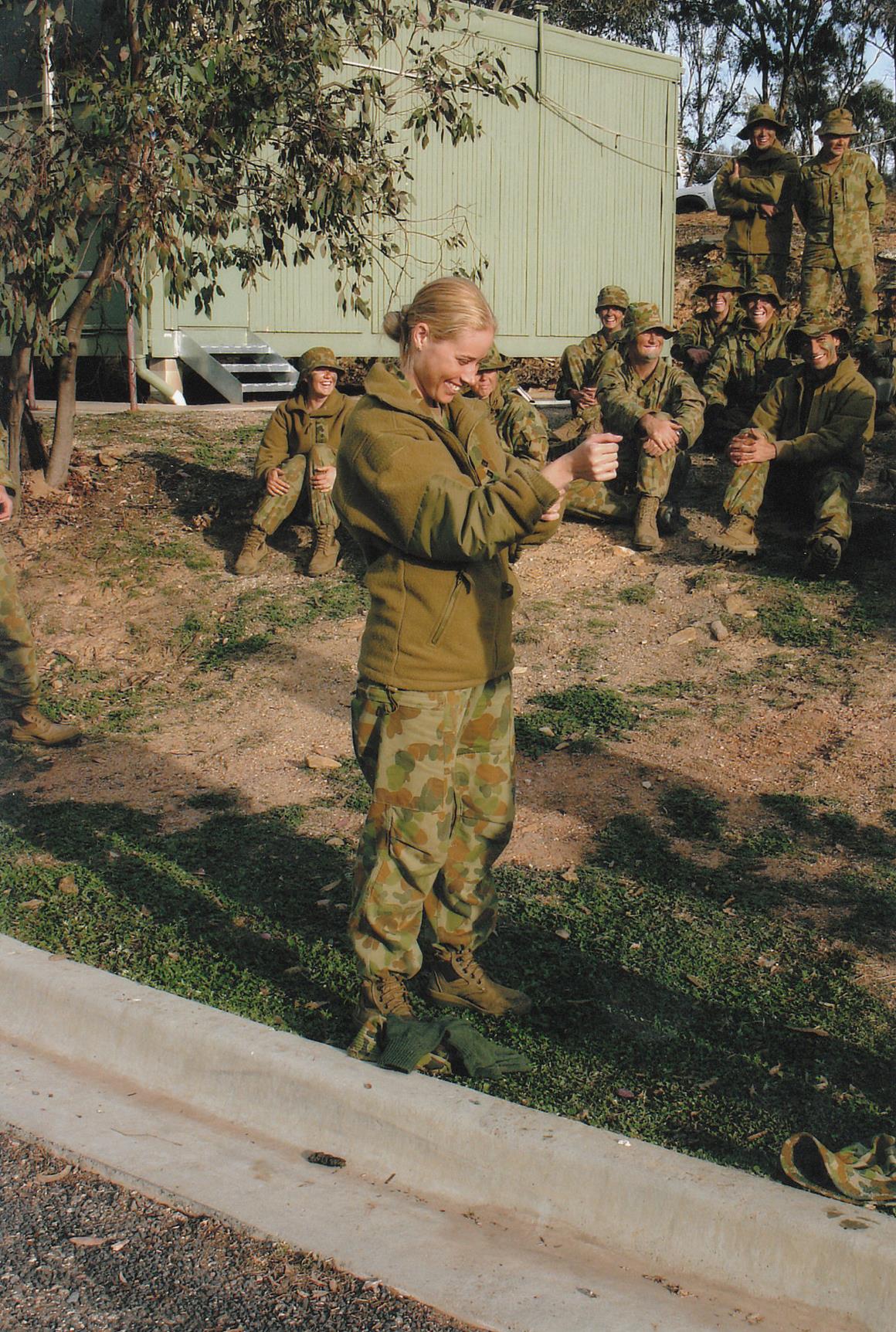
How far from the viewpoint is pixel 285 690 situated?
709cm

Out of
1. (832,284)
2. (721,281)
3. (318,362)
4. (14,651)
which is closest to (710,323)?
(721,281)

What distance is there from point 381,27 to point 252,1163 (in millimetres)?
7043

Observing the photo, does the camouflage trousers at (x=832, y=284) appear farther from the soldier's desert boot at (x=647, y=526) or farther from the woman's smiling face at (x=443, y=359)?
the woman's smiling face at (x=443, y=359)

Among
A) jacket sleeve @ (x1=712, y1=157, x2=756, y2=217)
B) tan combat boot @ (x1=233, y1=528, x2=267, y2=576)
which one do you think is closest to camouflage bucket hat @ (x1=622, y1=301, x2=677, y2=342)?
jacket sleeve @ (x1=712, y1=157, x2=756, y2=217)

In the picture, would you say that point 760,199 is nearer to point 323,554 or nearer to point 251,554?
point 323,554

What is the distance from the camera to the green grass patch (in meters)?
6.34

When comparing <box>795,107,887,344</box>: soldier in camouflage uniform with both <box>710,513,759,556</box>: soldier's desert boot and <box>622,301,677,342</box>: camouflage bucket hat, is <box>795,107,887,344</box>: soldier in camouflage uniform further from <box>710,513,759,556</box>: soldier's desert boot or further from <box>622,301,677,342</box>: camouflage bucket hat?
<box>710,513,759,556</box>: soldier's desert boot

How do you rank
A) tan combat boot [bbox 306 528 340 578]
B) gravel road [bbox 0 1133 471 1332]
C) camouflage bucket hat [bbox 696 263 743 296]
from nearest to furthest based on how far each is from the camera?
gravel road [bbox 0 1133 471 1332] < tan combat boot [bbox 306 528 340 578] < camouflage bucket hat [bbox 696 263 743 296]

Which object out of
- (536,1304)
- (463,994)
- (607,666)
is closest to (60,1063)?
(463,994)

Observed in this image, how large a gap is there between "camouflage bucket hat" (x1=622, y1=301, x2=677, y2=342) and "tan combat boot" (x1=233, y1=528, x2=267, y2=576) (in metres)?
2.76

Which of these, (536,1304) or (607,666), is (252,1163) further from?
(607,666)

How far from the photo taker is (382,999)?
139 inches

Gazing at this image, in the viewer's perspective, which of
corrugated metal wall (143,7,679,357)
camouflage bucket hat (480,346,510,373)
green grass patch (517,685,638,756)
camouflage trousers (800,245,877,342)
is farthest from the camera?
corrugated metal wall (143,7,679,357)

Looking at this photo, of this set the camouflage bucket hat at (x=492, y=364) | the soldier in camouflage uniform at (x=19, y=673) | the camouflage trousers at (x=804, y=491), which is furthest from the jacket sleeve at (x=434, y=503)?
the camouflage trousers at (x=804, y=491)
